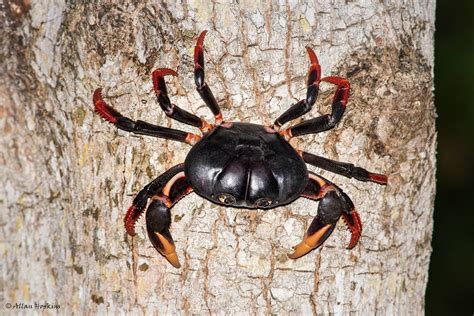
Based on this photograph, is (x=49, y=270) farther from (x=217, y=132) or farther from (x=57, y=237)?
(x=217, y=132)

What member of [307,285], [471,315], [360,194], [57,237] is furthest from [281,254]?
[471,315]

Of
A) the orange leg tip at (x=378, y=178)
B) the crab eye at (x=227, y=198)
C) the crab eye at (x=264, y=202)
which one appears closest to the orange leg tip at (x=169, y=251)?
the crab eye at (x=227, y=198)

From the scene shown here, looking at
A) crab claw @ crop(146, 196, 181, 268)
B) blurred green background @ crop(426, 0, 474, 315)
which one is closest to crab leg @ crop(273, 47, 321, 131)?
crab claw @ crop(146, 196, 181, 268)

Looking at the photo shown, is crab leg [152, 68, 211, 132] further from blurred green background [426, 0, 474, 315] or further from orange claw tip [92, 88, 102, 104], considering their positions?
blurred green background [426, 0, 474, 315]

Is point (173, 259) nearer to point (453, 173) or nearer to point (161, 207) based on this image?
point (161, 207)

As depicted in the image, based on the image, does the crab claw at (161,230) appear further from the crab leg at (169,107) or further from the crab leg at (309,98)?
the crab leg at (309,98)

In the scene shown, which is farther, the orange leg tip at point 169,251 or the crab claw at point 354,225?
the crab claw at point 354,225

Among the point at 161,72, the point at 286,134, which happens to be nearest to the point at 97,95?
the point at 161,72
